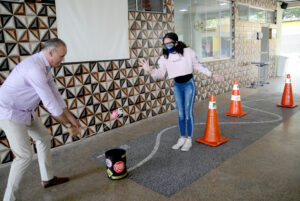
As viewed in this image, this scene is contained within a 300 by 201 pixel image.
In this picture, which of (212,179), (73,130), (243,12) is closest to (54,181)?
(73,130)

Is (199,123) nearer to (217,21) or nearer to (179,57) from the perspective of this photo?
(179,57)

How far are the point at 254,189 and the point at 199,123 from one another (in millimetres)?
2430

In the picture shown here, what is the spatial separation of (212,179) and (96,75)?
2699mm

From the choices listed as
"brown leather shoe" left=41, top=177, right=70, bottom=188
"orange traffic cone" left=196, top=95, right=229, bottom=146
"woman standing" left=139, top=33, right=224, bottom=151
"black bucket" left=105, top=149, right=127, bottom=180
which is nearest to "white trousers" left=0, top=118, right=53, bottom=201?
"brown leather shoe" left=41, top=177, right=70, bottom=188

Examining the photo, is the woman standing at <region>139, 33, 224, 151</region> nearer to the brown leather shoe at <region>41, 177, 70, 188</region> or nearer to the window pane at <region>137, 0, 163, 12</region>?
the brown leather shoe at <region>41, 177, 70, 188</region>

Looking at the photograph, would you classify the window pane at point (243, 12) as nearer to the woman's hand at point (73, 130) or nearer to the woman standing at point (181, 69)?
the woman standing at point (181, 69)

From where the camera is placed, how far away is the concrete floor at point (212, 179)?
2477mm

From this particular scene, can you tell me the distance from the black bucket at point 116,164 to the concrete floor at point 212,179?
8 centimetres

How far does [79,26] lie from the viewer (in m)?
4.08

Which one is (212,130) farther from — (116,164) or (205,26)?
(205,26)

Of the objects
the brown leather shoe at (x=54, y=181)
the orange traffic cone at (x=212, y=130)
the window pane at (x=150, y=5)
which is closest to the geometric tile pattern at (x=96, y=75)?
the window pane at (x=150, y=5)

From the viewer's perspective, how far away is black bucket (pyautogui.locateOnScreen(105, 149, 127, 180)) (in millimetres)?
2754

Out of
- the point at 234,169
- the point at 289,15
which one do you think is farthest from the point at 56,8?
the point at 289,15

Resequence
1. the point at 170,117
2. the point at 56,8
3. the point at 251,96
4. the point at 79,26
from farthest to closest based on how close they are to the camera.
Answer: the point at 251,96
the point at 170,117
the point at 79,26
the point at 56,8
